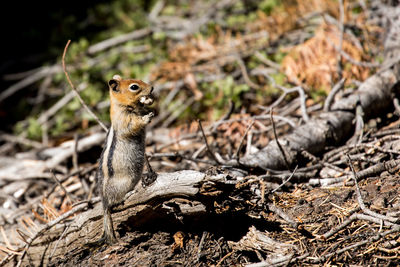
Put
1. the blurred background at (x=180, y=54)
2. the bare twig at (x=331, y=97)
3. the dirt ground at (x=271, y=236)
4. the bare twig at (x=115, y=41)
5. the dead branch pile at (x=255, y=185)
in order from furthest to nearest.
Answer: the bare twig at (x=115, y=41)
the blurred background at (x=180, y=54)
the bare twig at (x=331, y=97)
the dead branch pile at (x=255, y=185)
the dirt ground at (x=271, y=236)

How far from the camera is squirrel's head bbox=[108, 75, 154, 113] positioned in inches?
111

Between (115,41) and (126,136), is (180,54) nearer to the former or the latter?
(115,41)

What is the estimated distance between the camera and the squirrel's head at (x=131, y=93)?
2828 millimetres

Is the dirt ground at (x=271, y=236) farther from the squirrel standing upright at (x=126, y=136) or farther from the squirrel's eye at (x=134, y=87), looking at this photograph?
the squirrel's eye at (x=134, y=87)

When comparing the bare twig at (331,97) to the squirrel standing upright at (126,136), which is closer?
the squirrel standing upright at (126,136)

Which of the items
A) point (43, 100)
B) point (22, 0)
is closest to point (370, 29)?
point (43, 100)

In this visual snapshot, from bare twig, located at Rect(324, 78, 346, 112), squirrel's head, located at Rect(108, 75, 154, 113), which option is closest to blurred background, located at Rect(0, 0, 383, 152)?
bare twig, located at Rect(324, 78, 346, 112)

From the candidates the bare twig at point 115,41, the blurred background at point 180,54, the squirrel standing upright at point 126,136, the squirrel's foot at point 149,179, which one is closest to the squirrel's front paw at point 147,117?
the squirrel standing upright at point 126,136

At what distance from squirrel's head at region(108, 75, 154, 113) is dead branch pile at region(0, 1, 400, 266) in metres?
0.48

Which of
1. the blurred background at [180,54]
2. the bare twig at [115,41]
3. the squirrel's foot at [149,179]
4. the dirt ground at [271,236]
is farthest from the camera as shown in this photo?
the bare twig at [115,41]

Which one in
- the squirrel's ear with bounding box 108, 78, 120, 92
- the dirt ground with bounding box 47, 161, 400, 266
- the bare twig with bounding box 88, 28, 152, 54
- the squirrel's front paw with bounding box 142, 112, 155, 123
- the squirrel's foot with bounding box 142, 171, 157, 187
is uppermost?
the bare twig with bounding box 88, 28, 152, 54

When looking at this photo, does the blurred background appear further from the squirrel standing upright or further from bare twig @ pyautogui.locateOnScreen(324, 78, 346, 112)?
the squirrel standing upright

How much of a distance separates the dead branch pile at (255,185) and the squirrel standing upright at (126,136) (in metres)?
0.30

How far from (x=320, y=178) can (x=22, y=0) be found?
6.87m
